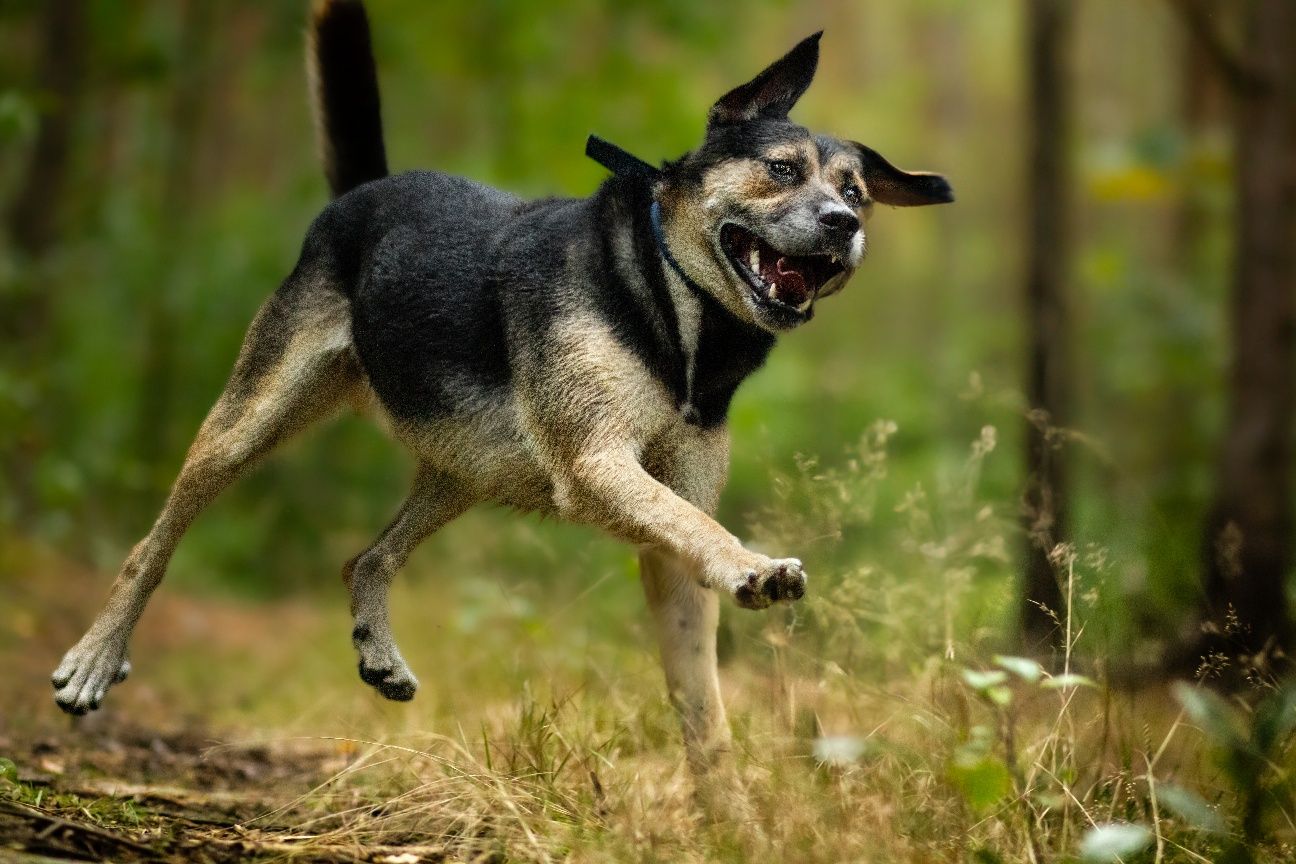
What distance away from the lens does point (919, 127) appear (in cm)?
3033

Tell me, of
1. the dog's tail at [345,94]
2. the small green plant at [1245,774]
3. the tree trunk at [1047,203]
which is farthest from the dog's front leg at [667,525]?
the tree trunk at [1047,203]

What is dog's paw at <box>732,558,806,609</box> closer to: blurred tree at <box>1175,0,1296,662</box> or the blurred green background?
the blurred green background

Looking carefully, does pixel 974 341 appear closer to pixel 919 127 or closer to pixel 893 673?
pixel 919 127

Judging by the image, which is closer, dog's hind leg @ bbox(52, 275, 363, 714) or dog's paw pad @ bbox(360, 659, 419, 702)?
dog's paw pad @ bbox(360, 659, 419, 702)

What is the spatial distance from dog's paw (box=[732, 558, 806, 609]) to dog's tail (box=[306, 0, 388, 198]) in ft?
9.44

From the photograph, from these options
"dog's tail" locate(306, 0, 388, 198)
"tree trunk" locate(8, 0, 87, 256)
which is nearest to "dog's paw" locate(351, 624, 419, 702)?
"dog's tail" locate(306, 0, 388, 198)

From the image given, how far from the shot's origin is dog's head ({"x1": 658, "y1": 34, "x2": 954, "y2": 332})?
14.0ft

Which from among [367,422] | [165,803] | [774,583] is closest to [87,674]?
[165,803]

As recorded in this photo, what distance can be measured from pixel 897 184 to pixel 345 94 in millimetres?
2238

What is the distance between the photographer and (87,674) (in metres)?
4.95

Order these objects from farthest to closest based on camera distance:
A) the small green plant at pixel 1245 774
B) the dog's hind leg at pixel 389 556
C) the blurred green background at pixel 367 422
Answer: the blurred green background at pixel 367 422, the dog's hind leg at pixel 389 556, the small green plant at pixel 1245 774

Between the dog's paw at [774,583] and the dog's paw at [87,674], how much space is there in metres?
2.47

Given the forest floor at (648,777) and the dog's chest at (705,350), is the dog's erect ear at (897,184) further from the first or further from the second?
the forest floor at (648,777)

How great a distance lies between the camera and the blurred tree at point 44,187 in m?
11.3
